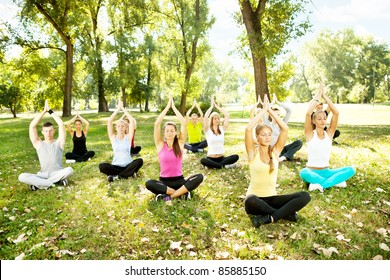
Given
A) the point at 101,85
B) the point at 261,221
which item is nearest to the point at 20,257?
the point at 261,221

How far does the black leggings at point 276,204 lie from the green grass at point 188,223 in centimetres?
23

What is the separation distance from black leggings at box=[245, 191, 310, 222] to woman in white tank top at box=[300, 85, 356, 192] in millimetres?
1817

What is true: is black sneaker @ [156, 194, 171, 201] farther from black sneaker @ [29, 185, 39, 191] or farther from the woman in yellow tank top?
black sneaker @ [29, 185, 39, 191]

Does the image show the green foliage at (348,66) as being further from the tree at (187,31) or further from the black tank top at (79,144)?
the black tank top at (79,144)

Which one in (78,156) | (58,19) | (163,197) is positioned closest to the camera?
(163,197)

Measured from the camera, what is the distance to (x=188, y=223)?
18.1ft

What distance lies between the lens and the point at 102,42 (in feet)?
114

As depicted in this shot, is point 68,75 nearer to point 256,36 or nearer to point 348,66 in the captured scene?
point 256,36

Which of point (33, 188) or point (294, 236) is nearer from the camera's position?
point (294, 236)

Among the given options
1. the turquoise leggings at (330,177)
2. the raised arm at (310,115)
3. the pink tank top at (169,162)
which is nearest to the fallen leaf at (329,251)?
the turquoise leggings at (330,177)

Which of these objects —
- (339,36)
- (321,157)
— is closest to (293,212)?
(321,157)

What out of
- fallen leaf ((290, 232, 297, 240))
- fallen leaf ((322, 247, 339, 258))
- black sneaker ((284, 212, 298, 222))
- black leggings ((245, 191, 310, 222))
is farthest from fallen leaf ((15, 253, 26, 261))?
fallen leaf ((322, 247, 339, 258))

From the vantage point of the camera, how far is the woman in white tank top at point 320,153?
6938mm

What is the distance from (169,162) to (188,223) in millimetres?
1667
